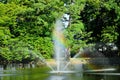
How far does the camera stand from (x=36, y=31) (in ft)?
124

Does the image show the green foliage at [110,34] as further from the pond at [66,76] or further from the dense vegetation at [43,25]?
the pond at [66,76]

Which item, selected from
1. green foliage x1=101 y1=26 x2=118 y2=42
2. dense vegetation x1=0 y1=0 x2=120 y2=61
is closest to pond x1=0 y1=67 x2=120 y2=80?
dense vegetation x1=0 y1=0 x2=120 y2=61

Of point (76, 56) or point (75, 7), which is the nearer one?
point (75, 7)

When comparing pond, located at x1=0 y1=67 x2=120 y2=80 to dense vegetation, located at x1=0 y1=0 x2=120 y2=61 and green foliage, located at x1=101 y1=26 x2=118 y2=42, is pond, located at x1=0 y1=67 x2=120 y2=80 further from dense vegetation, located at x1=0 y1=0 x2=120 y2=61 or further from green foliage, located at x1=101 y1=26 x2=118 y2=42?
green foliage, located at x1=101 y1=26 x2=118 y2=42

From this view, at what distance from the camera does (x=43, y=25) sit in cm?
3816

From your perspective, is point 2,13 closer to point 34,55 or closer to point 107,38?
point 34,55

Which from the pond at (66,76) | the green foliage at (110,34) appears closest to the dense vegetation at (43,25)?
the green foliage at (110,34)

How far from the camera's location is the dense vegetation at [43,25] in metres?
35.3

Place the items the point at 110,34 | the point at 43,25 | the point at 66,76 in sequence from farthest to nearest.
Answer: the point at 110,34 < the point at 43,25 < the point at 66,76

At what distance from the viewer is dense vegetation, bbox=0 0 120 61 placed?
116ft

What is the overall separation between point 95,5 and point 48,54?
7451 millimetres

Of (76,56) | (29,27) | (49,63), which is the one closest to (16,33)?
(29,27)

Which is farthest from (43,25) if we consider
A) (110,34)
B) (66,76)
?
(66,76)

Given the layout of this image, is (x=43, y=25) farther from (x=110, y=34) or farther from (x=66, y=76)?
(x=66, y=76)
